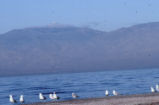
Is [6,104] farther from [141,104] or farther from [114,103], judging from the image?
[141,104]

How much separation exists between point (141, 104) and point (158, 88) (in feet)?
76.3

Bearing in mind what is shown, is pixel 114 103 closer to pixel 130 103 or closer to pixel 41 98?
pixel 130 103

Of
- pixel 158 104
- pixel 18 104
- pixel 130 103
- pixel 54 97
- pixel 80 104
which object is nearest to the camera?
pixel 158 104

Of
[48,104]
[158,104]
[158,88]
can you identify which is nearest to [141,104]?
[158,104]

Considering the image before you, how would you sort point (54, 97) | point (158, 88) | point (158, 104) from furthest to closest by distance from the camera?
point (158, 88) → point (54, 97) → point (158, 104)

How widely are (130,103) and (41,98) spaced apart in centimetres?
1738

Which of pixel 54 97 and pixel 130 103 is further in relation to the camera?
pixel 54 97

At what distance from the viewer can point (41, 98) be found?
49406 millimetres

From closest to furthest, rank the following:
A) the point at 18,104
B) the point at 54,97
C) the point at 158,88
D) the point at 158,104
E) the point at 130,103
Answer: the point at 158,104 < the point at 130,103 < the point at 18,104 < the point at 54,97 < the point at 158,88

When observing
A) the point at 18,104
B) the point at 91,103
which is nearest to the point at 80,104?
the point at 91,103

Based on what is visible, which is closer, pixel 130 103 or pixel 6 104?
pixel 130 103

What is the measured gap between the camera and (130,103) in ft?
111

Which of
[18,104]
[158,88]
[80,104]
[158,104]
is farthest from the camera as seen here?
[158,88]

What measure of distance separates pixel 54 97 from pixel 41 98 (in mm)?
1718
